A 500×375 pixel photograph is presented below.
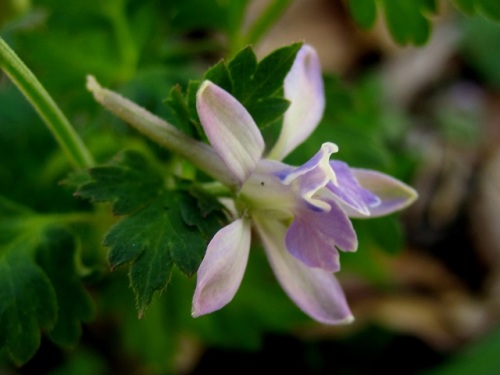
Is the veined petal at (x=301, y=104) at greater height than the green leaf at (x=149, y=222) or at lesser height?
greater

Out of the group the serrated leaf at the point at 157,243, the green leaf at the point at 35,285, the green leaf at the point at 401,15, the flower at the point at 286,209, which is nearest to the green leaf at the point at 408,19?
the green leaf at the point at 401,15

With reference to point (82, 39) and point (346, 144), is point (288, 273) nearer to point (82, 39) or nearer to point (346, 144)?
point (346, 144)

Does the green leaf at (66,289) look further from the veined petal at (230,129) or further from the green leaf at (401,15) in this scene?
the green leaf at (401,15)

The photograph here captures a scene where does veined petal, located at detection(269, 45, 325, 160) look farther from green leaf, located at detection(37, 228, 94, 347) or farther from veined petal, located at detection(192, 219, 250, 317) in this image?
green leaf, located at detection(37, 228, 94, 347)

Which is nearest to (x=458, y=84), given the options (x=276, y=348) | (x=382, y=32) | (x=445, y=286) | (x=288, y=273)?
(x=382, y=32)

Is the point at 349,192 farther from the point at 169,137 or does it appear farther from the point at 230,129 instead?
the point at 169,137

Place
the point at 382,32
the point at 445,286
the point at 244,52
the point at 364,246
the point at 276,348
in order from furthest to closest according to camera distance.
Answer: the point at 382,32 < the point at 445,286 < the point at 276,348 < the point at 364,246 < the point at 244,52
